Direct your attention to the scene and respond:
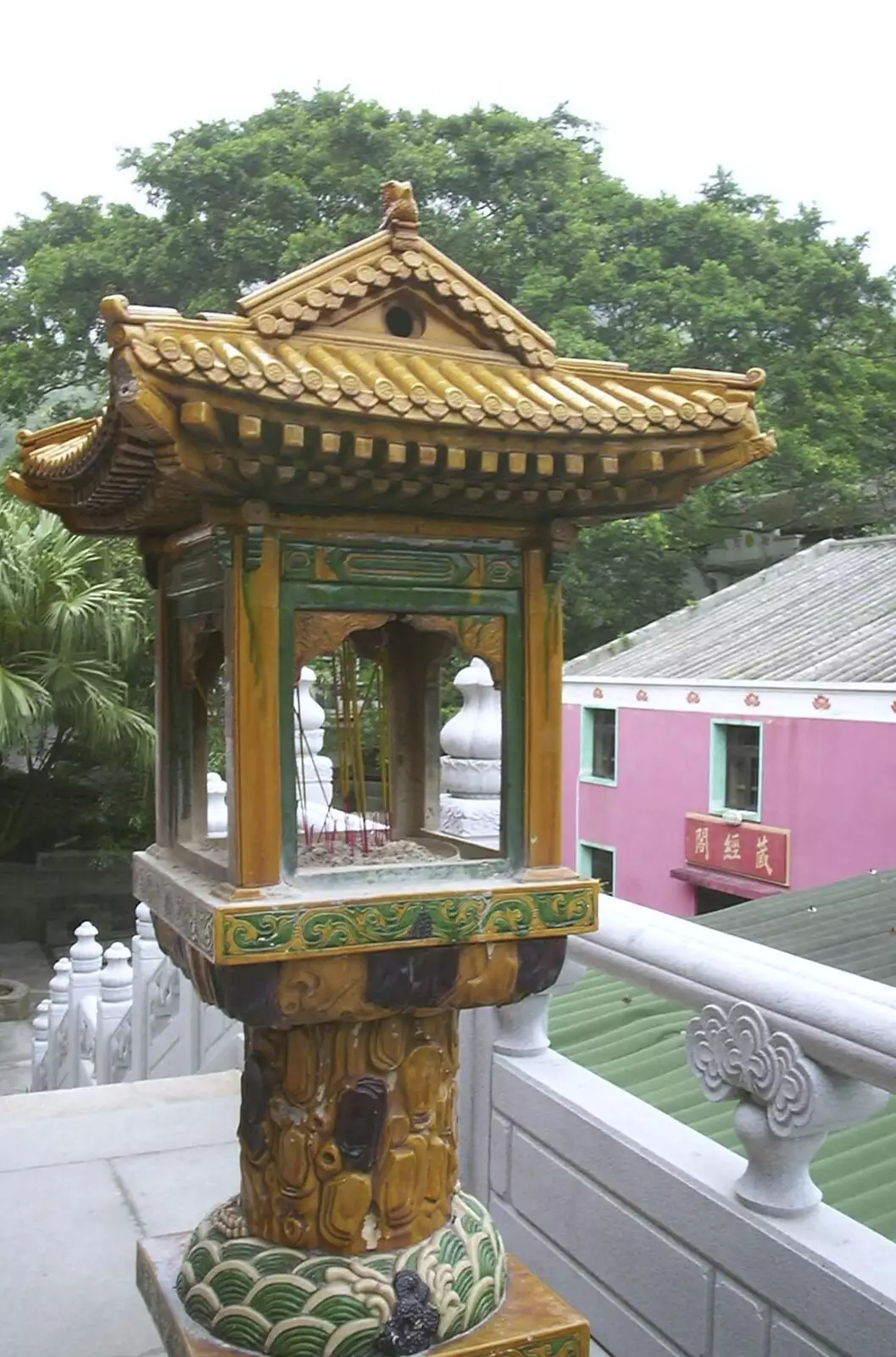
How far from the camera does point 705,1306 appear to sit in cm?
274

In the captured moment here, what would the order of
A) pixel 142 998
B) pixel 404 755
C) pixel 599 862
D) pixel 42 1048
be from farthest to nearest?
pixel 599 862
pixel 42 1048
pixel 142 998
pixel 404 755

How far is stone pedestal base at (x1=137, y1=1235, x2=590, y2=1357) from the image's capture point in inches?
102

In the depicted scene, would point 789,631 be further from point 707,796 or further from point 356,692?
point 356,692

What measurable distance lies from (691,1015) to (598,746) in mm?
11617

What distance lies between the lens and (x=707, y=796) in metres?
13.9

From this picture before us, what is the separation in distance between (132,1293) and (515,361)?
9.68 feet

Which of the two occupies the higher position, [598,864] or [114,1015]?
[114,1015]

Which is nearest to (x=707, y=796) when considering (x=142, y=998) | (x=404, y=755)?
(x=142, y=998)

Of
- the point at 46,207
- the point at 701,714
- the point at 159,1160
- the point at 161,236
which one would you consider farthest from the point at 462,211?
the point at 159,1160

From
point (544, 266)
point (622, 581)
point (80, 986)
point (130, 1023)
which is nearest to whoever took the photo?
point (130, 1023)

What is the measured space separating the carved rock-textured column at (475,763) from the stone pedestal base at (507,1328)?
1.39 metres

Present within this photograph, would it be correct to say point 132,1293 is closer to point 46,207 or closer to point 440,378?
point 440,378

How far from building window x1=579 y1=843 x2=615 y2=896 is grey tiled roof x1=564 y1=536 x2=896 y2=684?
2.38 metres

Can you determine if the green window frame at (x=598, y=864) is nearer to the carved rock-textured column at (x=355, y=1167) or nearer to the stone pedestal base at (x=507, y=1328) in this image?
the stone pedestal base at (x=507, y=1328)
